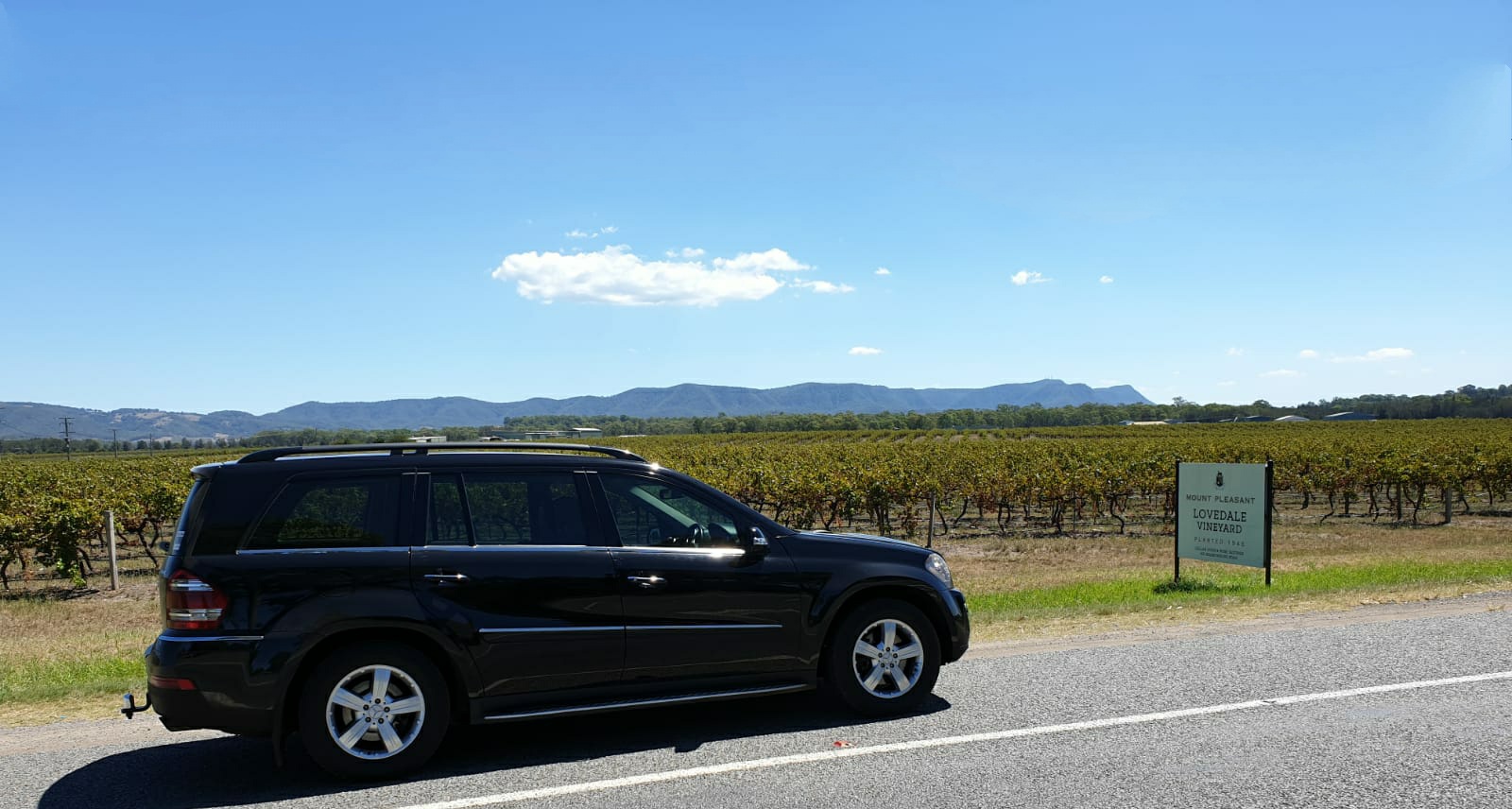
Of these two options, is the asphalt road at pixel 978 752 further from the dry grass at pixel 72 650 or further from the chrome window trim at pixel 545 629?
the dry grass at pixel 72 650

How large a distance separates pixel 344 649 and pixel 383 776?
67 cm

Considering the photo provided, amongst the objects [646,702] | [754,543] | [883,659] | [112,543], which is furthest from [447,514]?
[112,543]

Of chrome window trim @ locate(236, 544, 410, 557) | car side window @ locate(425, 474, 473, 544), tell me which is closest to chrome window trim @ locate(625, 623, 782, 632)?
car side window @ locate(425, 474, 473, 544)

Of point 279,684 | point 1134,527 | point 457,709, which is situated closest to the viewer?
point 279,684

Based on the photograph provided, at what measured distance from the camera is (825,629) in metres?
5.96

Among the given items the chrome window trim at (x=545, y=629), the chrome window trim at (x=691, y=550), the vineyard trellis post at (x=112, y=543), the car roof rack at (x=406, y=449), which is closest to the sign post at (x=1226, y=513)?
the chrome window trim at (x=691, y=550)

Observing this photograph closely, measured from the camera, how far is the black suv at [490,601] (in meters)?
4.96

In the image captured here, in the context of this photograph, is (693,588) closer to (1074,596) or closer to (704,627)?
(704,627)

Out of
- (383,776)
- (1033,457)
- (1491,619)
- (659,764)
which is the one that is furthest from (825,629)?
(1033,457)

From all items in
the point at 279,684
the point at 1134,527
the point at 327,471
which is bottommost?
the point at 1134,527

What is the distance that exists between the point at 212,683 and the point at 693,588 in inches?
97.2

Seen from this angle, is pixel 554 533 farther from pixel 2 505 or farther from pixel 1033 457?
pixel 1033 457

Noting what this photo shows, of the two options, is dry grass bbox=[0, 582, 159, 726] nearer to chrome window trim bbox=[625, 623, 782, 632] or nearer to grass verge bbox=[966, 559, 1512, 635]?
chrome window trim bbox=[625, 623, 782, 632]

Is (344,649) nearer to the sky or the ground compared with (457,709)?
nearer to the sky
